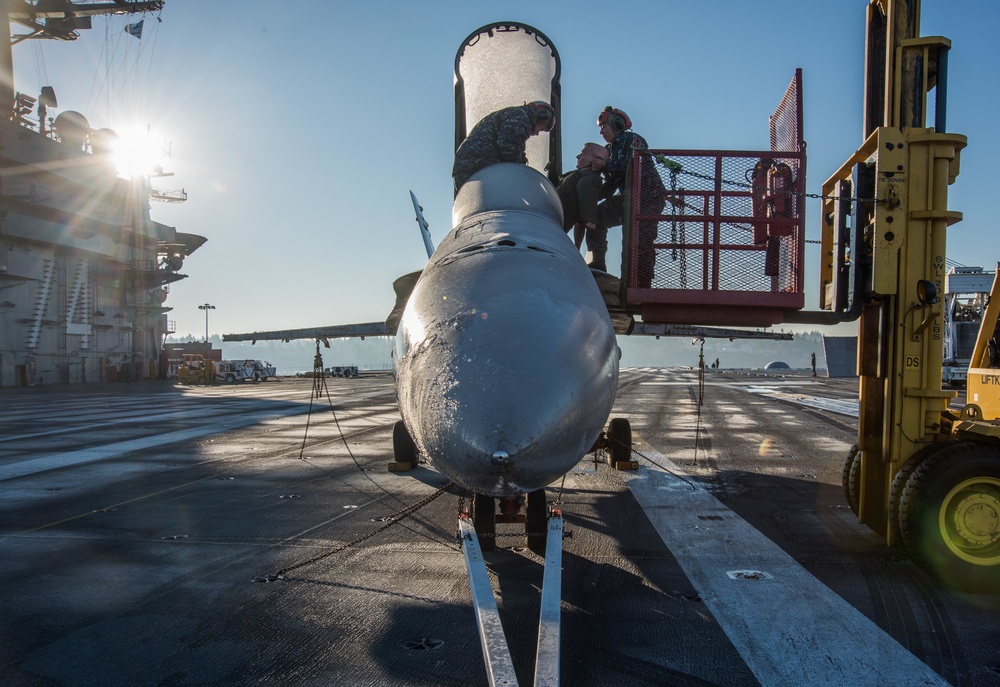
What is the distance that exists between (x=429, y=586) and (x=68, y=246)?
158 ft

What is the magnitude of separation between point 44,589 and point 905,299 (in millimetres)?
6788

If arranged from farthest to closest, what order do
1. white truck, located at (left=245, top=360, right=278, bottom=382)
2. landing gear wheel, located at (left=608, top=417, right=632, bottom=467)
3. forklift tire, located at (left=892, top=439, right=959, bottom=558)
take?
white truck, located at (left=245, top=360, right=278, bottom=382), landing gear wheel, located at (left=608, top=417, right=632, bottom=467), forklift tire, located at (left=892, top=439, right=959, bottom=558)

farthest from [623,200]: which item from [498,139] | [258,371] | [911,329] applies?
[258,371]

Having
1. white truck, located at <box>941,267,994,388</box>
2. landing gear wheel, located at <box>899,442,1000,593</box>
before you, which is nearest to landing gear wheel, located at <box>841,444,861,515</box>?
landing gear wheel, located at <box>899,442,1000,593</box>

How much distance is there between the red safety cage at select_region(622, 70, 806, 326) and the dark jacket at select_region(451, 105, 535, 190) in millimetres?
1242

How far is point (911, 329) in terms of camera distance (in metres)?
5.18

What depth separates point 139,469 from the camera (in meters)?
10.1

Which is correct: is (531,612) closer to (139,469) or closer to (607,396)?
(607,396)

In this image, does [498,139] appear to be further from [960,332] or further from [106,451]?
[960,332]

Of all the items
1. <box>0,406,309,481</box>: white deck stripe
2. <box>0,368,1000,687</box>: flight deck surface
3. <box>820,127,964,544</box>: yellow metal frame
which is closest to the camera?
<box>0,368,1000,687</box>: flight deck surface

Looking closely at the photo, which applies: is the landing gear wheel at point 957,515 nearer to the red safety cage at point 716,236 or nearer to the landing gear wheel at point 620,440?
the red safety cage at point 716,236

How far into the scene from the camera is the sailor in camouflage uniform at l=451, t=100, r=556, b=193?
578 cm

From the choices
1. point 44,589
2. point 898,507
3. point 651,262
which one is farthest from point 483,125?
point 44,589

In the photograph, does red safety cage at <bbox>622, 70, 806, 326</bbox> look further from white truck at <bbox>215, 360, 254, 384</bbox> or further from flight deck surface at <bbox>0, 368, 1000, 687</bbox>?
white truck at <bbox>215, 360, 254, 384</bbox>
